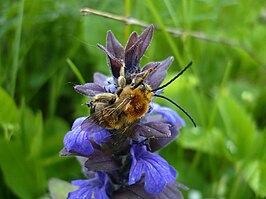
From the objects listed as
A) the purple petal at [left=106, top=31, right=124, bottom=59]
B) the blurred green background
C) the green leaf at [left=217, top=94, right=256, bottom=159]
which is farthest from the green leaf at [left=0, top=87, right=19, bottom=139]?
the green leaf at [left=217, top=94, right=256, bottom=159]

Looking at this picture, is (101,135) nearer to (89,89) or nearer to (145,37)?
(89,89)

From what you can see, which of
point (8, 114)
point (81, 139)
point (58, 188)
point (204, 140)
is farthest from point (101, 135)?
point (204, 140)

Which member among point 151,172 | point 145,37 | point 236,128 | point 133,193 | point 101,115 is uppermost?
point 145,37

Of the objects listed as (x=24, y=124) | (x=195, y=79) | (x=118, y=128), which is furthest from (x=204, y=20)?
(x=118, y=128)

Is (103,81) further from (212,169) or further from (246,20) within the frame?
(246,20)

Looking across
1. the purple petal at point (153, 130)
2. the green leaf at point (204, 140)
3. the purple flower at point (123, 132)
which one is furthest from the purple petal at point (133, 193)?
the green leaf at point (204, 140)

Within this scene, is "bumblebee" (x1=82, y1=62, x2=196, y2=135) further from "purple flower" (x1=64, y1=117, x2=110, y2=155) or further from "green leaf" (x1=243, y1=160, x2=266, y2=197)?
"green leaf" (x1=243, y1=160, x2=266, y2=197)

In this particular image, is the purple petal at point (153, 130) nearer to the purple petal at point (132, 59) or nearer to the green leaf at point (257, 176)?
the purple petal at point (132, 59)
